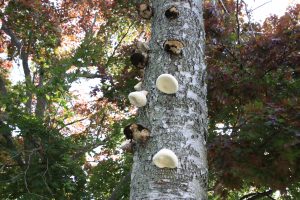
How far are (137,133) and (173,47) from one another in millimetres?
533

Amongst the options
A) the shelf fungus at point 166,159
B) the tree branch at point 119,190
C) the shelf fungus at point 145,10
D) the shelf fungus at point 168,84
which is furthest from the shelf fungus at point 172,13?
the tree branch at point 119,190

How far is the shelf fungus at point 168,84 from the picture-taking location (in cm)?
177

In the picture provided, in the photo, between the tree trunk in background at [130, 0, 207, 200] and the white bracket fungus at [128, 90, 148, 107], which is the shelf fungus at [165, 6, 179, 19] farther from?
the white bracket fungus at [128, 90, 148, 107]

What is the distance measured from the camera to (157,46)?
6.68ft

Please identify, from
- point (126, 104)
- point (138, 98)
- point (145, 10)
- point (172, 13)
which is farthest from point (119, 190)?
point (138, 98)

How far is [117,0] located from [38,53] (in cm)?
221

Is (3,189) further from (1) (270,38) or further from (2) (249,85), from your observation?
(1) (270,38)

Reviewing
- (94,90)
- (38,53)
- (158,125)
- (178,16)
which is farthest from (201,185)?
(38,53)

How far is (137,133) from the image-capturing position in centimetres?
170

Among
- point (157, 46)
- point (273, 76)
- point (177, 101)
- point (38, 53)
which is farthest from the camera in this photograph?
point (38, 53)

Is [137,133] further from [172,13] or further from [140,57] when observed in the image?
[172,13]

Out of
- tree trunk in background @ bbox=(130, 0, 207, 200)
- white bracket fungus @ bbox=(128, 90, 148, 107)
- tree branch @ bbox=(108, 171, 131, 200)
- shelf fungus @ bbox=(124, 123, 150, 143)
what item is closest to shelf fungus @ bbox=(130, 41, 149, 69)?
tree trunk in background @ bbox=(130, 0, 207, 200)

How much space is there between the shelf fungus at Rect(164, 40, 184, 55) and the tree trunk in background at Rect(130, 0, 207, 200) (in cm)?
3

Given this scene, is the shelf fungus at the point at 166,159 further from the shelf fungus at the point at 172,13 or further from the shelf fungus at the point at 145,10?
the shelf fungus at the point at 145,10
